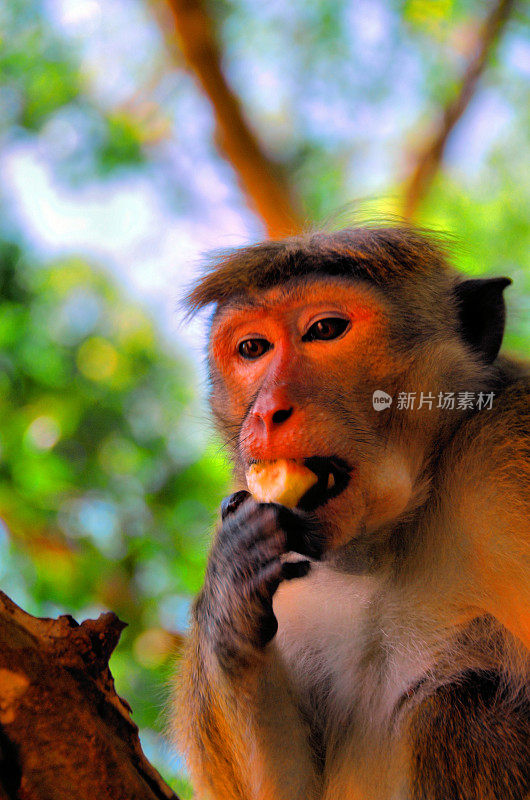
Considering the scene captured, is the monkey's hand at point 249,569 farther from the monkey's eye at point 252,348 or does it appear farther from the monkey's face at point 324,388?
the monkey's eye at point 252,348

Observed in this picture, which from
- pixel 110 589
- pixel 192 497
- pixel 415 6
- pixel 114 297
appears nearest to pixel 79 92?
pixel 114 297

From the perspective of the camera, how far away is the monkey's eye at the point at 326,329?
8.18ft

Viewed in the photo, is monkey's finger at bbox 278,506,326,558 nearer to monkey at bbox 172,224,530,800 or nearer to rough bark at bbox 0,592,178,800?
monkey at bbox 172,224,530,800

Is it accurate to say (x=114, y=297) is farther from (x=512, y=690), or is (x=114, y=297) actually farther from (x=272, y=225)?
(x=512, y=690)

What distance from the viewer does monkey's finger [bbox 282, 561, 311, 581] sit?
2361 millimetres

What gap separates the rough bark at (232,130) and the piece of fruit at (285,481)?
428cm

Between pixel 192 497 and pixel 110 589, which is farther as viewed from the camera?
pixel 192 497

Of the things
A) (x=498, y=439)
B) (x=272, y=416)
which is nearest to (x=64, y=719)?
(x=272, y=416)

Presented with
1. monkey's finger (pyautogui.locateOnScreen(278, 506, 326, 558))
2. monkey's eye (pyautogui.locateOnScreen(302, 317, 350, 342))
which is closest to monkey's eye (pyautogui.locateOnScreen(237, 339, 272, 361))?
monkey's eye (pyautogui.locateOnScreen(302, 317, 350, 342))

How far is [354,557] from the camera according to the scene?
257cm

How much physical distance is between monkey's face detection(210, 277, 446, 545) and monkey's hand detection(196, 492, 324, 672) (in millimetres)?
121

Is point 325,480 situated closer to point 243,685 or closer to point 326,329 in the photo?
point 326,329

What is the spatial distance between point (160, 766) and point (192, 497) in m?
2.58

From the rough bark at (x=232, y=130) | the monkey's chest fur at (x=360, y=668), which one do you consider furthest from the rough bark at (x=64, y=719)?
the rough bark at (x=232, y=130)
